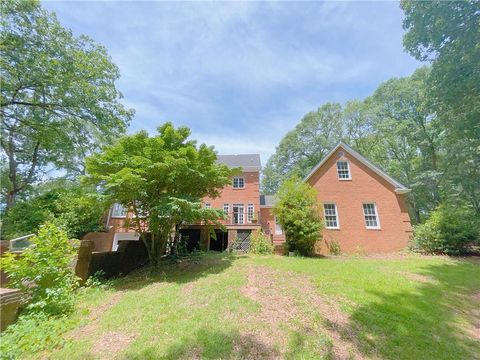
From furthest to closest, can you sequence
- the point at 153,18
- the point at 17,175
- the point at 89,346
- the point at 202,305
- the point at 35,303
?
the point at 17,175, the point at 153,18, the point at 202,305, the point at 35,303, the point at 89,346

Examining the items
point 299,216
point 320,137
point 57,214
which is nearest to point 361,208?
point 299,216

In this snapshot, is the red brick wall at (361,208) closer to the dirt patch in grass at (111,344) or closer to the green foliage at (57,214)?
the dirt patch in grass at (111,344)

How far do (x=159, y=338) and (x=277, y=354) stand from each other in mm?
2135

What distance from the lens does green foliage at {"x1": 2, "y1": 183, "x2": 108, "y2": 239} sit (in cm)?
1178

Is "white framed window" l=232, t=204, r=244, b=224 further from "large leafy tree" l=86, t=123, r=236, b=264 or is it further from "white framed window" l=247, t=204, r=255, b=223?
"large leafy tree" l=86, t=123, r=236, b=264

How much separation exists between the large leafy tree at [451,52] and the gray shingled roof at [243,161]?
14.8 m

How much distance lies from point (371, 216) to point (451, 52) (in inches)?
375

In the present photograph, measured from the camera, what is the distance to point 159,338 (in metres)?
4.01

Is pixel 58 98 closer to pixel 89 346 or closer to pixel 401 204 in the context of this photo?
pixel 89 346

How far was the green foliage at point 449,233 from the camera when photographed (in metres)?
11.6

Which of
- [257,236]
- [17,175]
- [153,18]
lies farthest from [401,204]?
[17,175]

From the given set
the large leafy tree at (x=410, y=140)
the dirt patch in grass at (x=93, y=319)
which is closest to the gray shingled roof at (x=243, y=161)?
the large leafy tree at (x=410, y=140)

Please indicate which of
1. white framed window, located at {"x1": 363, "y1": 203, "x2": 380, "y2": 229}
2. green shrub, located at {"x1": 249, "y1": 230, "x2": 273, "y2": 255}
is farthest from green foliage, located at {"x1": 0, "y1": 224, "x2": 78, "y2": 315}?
white framed window, located at {"x1": 363, "y1": 203, "x2": 380, "y2": 229}

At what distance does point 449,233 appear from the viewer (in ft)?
38.6
